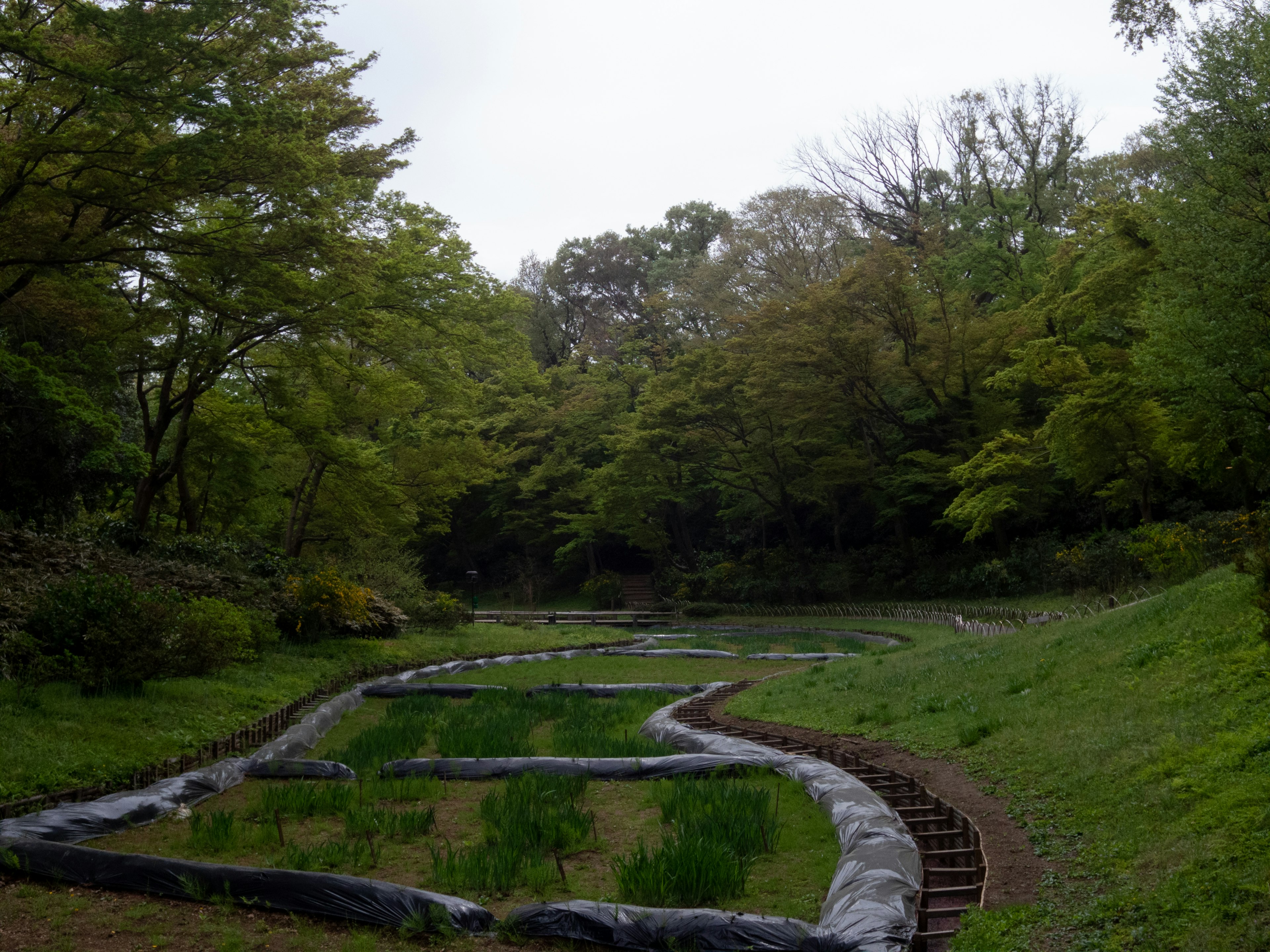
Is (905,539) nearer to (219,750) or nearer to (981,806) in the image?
(981,806)

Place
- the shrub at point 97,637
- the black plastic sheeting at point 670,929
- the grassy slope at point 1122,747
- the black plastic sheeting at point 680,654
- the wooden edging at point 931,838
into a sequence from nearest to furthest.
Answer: the grassy slope at point 1122,747 < the black plastic sheeting at point 670,929 < the wooden edging at point 931,838 < the shrub at point 97,637 < the black plastic sheeting at point 680,654

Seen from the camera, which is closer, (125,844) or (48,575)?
(125,844)

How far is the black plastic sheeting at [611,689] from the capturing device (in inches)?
548

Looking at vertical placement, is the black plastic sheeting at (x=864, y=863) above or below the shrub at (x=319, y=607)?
below

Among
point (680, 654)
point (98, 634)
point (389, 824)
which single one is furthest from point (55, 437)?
point (680, 654)

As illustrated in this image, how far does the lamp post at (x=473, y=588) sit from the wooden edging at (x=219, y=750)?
11.7m

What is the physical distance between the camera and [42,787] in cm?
685

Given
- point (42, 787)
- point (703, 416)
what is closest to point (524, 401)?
point (703, 416)

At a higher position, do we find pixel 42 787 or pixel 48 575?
pixel 48 575

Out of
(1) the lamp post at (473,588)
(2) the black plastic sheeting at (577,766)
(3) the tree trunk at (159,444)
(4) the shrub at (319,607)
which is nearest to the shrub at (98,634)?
(2) the black plastic sheeting at (577,766)

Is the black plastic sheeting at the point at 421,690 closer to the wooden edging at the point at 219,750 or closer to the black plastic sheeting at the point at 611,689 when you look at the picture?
the wooden edging at the point at 219,750

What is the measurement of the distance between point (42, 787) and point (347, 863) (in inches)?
118

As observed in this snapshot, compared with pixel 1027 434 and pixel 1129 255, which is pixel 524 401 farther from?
pixel 1129 255

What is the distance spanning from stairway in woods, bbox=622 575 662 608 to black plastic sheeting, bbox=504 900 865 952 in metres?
32.4
